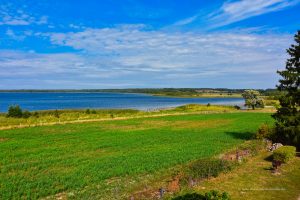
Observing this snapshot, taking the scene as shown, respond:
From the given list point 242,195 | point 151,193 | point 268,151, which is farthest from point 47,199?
point 268,151

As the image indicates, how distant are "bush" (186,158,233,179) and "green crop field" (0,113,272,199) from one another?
9.89 ft

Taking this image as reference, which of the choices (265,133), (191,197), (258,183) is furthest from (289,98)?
(191,197)

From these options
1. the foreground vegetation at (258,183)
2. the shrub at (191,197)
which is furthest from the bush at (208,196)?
the foreground vegetation at (258,183)

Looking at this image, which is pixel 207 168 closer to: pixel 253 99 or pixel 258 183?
pixel 258 183

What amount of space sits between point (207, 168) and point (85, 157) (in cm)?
1173

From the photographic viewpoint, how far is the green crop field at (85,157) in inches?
797

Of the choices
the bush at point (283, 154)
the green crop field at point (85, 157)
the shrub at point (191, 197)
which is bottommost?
the green crop field at point (85, 157)

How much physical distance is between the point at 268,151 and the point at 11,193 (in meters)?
21.5

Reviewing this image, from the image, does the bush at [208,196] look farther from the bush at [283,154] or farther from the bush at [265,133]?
the bush at [265,133]

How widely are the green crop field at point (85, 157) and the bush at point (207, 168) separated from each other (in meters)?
3.01

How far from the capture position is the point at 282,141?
1321 inches

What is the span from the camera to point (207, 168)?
2177 centimetres

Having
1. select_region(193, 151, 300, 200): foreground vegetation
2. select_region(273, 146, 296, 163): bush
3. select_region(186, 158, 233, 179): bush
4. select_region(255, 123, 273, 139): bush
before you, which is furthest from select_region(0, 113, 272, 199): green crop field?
select_region(273, 146, 296, 163): bush

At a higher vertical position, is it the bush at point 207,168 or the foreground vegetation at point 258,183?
the bush at point 207,168
